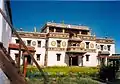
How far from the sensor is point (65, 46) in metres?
43.3

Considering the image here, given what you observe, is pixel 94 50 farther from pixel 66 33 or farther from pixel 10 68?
pixel 10 68

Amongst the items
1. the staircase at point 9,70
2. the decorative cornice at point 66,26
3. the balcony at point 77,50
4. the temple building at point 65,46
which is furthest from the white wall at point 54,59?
the staircase at point 9,70

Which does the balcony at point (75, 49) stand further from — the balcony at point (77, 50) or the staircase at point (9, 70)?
the staircase at point (9, 70)

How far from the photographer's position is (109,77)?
2709 centimetres

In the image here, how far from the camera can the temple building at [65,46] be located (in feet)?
137

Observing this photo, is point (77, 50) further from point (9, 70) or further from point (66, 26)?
point (9, 70)

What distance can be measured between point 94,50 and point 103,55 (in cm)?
208

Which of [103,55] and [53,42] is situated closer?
[53,42]

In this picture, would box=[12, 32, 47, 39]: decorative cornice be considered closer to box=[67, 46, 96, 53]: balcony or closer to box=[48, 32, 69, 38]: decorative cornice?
box=[48, 32, 69, 38]: decorative cornice

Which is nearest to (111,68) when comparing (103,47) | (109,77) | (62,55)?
(109,77)

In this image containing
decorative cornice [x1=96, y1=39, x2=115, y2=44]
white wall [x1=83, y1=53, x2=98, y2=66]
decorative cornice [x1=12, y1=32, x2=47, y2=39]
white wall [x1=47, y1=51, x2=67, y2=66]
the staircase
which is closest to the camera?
the staircase

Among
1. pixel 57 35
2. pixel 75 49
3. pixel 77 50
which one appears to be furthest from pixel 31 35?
pixel 77 50

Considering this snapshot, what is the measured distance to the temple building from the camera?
41.9 metres

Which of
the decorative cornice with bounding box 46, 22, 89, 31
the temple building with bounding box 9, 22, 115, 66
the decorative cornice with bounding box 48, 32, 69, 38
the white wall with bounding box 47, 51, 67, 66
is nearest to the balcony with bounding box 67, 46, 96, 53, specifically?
the temple building with bounding box 9, 22, 115, 66
